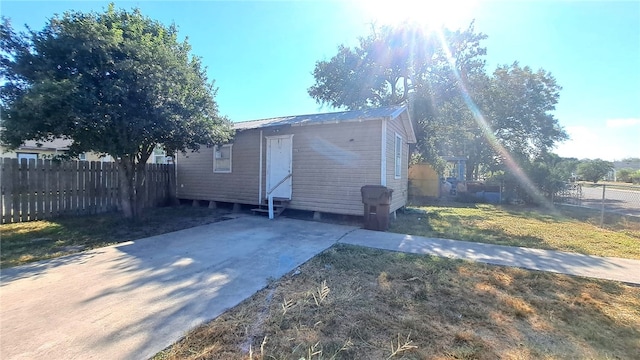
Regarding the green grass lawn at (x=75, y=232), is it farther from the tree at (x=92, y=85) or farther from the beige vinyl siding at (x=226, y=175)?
the tree at (x=92, y=85)

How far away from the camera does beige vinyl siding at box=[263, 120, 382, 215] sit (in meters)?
7.70

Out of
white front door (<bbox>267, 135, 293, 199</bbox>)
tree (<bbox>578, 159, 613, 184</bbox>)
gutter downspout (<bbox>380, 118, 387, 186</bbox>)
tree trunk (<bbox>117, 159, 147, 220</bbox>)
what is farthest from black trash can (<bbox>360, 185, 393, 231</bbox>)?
tree (<bbox>578, 159, 613, 184</bbox>)

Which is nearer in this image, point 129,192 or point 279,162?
point 129,192

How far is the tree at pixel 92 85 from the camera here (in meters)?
5.40

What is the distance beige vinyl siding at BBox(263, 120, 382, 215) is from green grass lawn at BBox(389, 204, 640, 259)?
1639mm

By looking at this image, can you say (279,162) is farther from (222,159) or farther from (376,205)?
(376,205)

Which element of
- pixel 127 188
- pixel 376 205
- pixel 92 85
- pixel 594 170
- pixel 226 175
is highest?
pixel 92 85

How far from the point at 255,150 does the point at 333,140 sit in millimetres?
3032

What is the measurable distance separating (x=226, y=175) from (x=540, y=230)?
395 inches

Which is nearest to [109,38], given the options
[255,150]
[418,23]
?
[255,150]

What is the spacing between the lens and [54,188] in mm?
8062

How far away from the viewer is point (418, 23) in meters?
15.8

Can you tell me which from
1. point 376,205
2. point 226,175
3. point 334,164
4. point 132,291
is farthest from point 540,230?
point 226,175

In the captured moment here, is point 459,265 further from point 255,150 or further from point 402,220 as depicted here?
point 255,150
